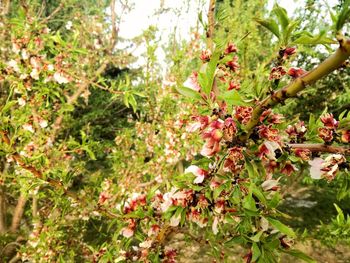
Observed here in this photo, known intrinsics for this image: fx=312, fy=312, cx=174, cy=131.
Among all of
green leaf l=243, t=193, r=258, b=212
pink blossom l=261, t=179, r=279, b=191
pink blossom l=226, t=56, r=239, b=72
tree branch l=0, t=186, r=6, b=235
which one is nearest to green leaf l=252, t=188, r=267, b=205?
green leaf l=243, t=193, r=258, b=212

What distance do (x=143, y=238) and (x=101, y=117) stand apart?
752cm

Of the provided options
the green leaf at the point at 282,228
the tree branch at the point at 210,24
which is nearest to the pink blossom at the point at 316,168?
the green leaf at the point at 282,228

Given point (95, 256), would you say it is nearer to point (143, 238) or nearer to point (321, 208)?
point (143, 238)

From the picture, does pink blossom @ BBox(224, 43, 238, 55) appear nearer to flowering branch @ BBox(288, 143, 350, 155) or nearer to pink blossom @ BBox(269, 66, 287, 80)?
pink blossom @ BBox(269, 66, 287, 80)

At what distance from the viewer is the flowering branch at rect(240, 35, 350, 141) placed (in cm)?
68

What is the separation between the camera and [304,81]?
2.59 ft

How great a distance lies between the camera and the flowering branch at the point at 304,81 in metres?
0.68

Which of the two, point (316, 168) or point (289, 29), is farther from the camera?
point (316, 168)

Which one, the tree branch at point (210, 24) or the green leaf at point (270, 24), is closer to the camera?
the green leaf at point (270, 24)

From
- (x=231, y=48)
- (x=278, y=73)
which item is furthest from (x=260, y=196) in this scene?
(x=231, y=48)

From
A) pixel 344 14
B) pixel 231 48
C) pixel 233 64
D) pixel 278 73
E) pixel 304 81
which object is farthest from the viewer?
pixel 233 64

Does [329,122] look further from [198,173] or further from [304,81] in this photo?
[198,173]

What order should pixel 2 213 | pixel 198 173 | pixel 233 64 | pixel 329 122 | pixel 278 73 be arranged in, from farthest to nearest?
1. pixel 2 213
2. pixel 233 64
3. pixel 198 173
4. pixel 329 122
5. pixel 278 73

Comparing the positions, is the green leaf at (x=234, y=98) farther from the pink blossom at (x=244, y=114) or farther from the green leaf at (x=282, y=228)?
the green leaf at (x=282, y=228)
